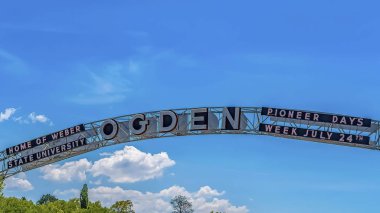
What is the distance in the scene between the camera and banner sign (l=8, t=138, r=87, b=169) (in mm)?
46138

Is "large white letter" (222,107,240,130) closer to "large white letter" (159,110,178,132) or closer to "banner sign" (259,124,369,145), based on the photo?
"banner sign" (259,124,369,145)

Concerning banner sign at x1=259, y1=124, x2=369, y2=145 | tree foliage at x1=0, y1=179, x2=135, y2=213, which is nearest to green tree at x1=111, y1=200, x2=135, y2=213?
tree foliage at x1=0, y1=179, x2=135, y2=213

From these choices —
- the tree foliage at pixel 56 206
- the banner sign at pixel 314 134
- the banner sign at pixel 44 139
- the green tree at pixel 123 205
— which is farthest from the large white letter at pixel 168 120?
the green tree at pixel 123 205

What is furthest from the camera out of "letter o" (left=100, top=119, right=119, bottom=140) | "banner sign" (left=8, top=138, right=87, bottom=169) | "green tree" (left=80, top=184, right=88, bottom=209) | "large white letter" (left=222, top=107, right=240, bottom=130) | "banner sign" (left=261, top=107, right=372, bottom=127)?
"green tree" (left=80, top=184, right=88, bottom=209)

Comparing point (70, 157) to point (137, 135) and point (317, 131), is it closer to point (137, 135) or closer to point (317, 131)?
point (137, 135)

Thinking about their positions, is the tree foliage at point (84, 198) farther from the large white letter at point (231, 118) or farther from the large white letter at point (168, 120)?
the large white letter at point (231, 118)

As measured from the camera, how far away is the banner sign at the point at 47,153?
1816 inches

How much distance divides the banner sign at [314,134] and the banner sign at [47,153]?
15.3 metres

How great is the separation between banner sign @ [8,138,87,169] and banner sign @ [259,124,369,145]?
15.3m

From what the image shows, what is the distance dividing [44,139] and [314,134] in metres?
22.7

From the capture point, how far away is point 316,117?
3712cm

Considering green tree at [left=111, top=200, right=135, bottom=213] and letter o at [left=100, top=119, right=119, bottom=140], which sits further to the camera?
green tree at [left=111, top=200, right=135, bottom=213]

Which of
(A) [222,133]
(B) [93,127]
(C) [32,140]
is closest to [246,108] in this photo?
(A) [222,133]

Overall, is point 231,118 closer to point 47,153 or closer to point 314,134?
point 314,134
